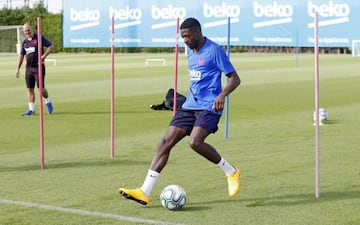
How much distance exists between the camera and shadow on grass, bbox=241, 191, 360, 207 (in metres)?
9.05

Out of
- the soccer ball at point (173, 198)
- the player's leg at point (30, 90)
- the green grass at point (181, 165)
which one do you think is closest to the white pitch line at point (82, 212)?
the green grass at point (181, 165)

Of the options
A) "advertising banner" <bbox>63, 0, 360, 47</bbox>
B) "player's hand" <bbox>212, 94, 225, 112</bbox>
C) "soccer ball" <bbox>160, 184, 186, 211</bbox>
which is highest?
"advertising banner" <bbox>63, 0, 360, 47</bbox>

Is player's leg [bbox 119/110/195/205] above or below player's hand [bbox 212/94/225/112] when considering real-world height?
below

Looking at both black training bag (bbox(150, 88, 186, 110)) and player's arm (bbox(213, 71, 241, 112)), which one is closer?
player's arm (bbox(213, 71, 241, 112))

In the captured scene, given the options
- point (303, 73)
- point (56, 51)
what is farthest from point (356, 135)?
point (56, 51)

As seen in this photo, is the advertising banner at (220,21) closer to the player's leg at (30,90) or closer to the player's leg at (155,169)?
the player's leg at (30,90)

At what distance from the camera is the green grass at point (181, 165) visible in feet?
28.2

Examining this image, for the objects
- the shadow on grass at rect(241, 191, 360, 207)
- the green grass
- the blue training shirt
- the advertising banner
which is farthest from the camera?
the advertising banner

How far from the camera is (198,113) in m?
9.02

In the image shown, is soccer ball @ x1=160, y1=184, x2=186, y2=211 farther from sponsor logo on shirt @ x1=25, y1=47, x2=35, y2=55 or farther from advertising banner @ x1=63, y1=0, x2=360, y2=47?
advertising banner @ x1=63, y1=0, x2=360, y2=47

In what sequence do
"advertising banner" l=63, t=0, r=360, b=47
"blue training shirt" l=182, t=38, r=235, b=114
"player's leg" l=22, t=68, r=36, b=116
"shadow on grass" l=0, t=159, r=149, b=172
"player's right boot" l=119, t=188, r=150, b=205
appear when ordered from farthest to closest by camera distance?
1. "advertising banner" l=63, t=0, r=360, b=47
2. "player's leg" l=22, t=68, r=36, b=116
3. "shadow on grass" l=0, t=159, r=149, b=172
4. "blue training shirt" l=182, t=38, r=235, b=114
5. "player's right boot" l=119, t=188, r=150, b=205

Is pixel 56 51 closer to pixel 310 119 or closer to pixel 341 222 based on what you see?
pixel 310 119

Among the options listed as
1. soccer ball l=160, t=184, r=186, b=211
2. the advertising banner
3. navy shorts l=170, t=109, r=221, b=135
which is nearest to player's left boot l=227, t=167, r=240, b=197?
navy shorts l=170, t=109, r=221, b=135

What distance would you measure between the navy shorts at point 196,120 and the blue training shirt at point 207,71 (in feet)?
0.21
